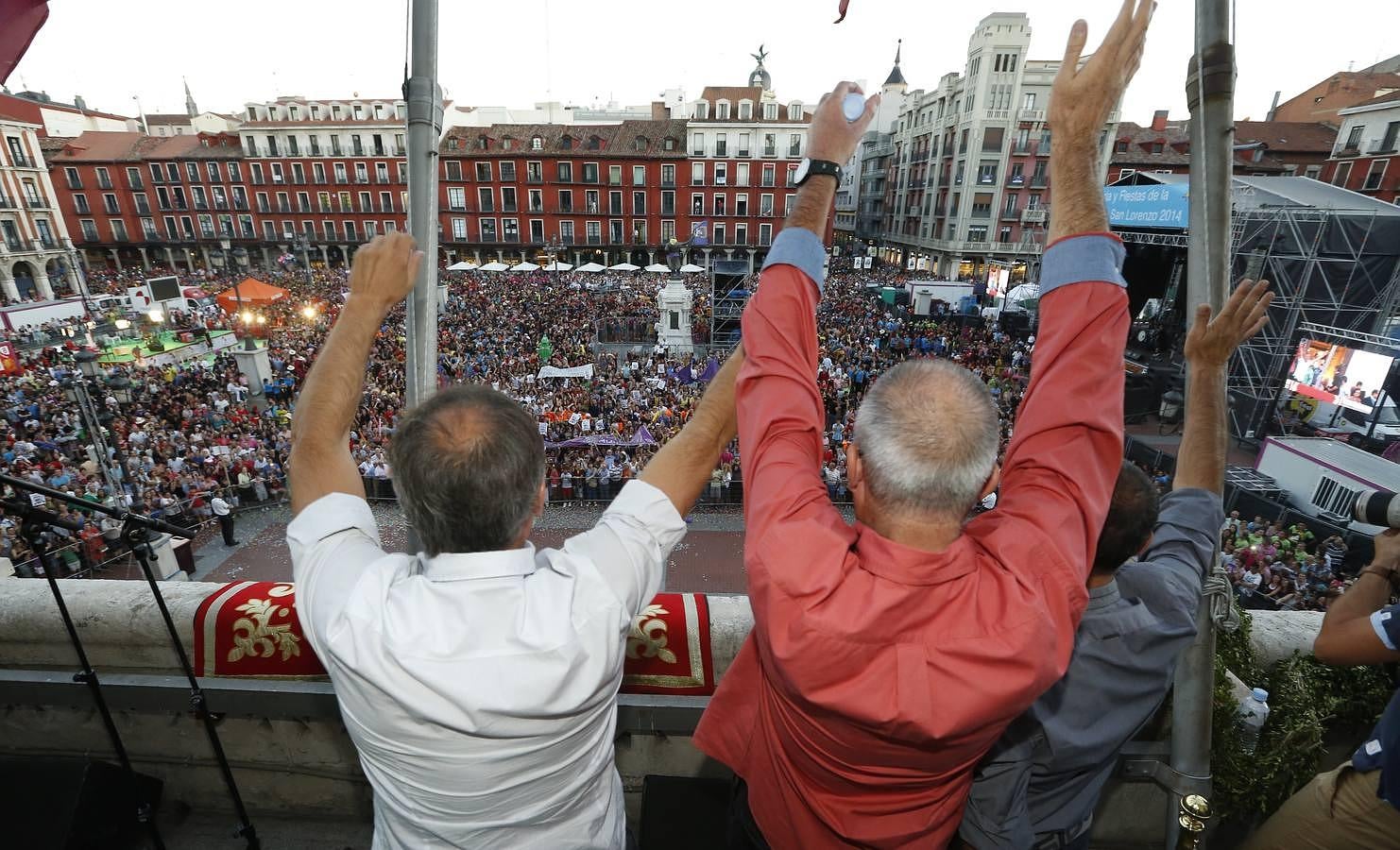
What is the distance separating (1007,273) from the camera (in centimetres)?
2750

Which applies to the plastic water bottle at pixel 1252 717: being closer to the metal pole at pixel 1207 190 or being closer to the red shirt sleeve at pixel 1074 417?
the metal pole at pixel 1207 190

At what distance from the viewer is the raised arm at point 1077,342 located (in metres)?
0.98

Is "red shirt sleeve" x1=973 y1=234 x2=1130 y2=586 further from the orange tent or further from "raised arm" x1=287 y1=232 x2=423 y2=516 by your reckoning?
the orange tent

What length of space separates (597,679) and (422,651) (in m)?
0.29

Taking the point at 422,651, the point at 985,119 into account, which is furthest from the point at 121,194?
the point at 422,651

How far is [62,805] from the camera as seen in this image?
1.89 meters

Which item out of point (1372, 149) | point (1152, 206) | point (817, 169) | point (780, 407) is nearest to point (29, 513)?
point (780, 407)

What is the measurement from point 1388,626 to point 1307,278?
770 inches

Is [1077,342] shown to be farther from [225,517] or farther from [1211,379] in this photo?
[225,517]

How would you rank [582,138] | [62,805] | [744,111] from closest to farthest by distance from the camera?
[62,805], [744,111], [582,138]

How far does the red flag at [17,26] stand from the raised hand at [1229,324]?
11.5ft

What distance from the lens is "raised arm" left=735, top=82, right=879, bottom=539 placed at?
100 cm

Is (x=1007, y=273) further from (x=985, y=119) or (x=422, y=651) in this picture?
(x=422, y=651)

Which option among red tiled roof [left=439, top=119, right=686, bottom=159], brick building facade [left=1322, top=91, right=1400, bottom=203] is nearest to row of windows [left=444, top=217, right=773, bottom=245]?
red tiled roof [left=439, top=119, right=686, bottom=159]
